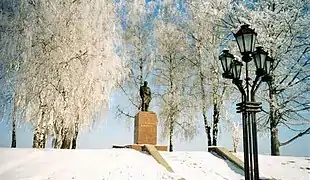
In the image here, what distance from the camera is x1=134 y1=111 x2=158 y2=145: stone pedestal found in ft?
31.0

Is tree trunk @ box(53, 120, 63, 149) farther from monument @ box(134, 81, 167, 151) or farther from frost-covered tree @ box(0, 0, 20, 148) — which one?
monument @ box(134, 81, 167, 151)

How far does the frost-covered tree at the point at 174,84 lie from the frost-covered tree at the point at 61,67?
372cm

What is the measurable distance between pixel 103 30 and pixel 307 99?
20.1 feet

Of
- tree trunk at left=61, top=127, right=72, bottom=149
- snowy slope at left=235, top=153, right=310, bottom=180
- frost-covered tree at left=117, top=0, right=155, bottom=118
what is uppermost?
frost-covered tree at left=117, top=0, right=155, bottom=118

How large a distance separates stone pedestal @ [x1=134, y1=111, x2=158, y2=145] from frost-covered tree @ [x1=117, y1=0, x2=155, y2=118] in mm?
3567

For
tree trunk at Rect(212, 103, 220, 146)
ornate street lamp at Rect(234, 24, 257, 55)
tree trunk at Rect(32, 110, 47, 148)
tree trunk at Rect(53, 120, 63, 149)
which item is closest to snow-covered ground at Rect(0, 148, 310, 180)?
tree trunk at Rect(32, 110, 47, 148)

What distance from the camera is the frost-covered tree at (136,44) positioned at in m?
13.4

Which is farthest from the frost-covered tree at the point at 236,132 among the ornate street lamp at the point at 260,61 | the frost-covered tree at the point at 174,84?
the ornate street lamp at the point at 260,61

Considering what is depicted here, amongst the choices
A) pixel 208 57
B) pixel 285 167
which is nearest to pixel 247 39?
pixel 285 167

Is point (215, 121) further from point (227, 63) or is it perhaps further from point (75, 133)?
point (227, 63)

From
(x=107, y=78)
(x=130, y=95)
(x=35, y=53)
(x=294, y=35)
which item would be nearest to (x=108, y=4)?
(x=107, y=78)

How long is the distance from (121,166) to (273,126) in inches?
175

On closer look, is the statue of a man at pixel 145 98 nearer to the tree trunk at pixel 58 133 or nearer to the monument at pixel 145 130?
the monument at pixel 145 130

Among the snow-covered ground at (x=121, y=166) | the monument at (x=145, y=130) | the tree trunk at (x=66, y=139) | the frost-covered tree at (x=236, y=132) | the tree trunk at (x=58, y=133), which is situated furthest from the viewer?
the frost-covered tree at (x=236, y=132)
